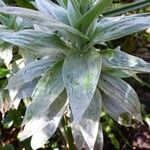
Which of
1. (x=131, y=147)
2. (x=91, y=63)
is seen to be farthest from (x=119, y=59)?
(x=131, y=147)

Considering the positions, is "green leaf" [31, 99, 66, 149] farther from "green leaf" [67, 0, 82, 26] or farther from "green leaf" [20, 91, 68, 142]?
"green leaf" [67, 0, 82, 26]

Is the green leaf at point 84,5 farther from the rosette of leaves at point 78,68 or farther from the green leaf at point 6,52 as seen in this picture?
the green leaf at point 6,52

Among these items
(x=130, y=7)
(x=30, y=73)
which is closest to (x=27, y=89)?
(x=30, y=73)

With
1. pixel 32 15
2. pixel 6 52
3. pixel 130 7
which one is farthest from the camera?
pixel 130 7

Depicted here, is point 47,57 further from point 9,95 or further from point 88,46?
point 9,95

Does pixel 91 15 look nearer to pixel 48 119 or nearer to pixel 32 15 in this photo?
pixel 32 15

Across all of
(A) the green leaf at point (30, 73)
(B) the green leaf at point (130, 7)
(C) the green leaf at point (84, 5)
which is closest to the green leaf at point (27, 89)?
(A) the green leaf at point (30, 73)
